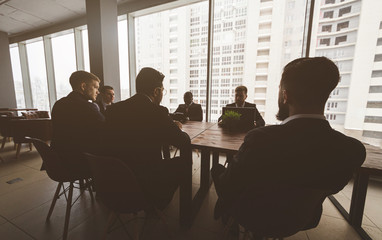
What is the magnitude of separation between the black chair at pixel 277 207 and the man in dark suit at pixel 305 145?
1.3 inches

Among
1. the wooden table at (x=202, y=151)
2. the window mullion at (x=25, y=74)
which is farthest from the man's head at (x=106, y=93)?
the window mullion at (x=25, y=74)

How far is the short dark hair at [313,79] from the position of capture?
0.71m

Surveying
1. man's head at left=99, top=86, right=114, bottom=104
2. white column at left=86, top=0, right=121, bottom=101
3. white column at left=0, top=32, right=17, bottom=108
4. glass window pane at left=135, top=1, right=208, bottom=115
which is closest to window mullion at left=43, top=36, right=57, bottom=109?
white column at left=0, top=32, right=17, bottom=108

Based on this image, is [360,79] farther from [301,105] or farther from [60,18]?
[60,18]

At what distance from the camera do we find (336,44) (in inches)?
106

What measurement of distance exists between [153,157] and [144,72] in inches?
25.1

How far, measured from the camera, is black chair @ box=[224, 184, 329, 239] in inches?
27.6

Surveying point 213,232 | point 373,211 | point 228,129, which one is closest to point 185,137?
point 228,129

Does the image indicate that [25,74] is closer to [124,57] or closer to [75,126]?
[124,57]

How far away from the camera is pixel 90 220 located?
161cm

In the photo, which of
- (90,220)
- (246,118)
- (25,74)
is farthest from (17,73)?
(246,118)

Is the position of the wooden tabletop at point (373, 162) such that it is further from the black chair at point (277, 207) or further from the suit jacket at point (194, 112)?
the suit jacket at point (194, 112)

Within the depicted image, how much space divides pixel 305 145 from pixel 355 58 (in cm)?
307

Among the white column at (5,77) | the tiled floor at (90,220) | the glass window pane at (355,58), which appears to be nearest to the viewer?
the tiled floor at (90,220)
